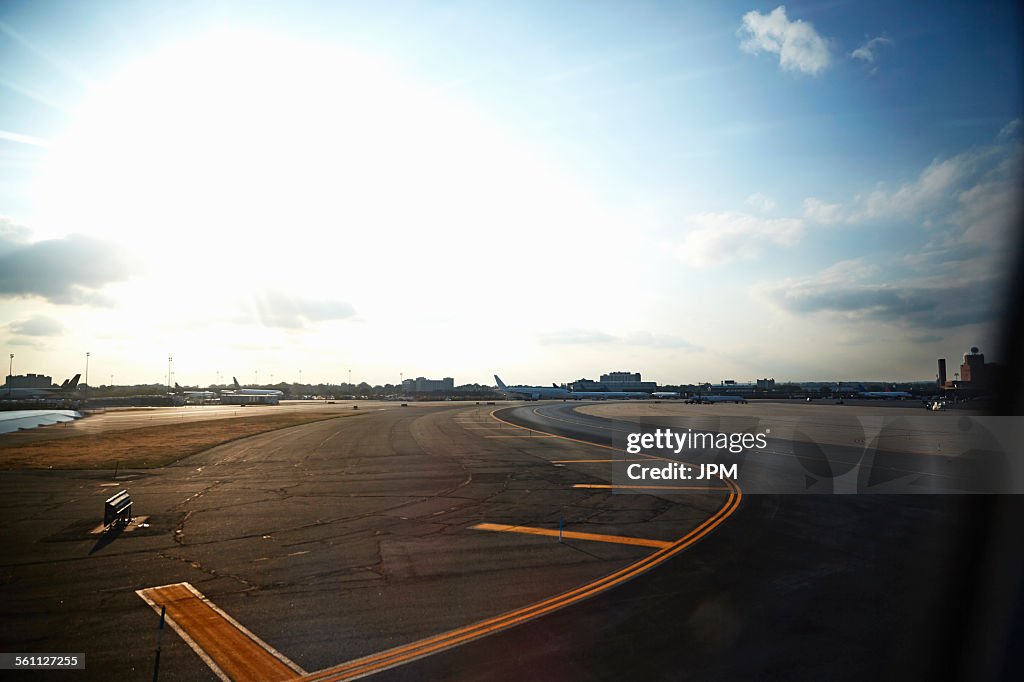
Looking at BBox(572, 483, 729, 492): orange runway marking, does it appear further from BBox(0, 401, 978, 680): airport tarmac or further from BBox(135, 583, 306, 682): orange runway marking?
BBox(135, 583, 306, 682): orange runway marking

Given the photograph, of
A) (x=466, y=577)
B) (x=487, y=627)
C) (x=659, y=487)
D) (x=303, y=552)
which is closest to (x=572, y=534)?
(x=466, y=577)

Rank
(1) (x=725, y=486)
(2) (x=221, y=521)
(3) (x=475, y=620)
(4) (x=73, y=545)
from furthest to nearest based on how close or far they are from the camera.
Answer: (1) (x=725, y=486) → (2) (x=221, y=521) → (4) (x=73, y=545) → (3) (x=475, y=620)

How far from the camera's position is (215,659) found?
27.0ft

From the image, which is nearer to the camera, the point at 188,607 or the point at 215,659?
the point at 215,659

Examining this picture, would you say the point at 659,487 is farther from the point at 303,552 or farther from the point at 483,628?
the point at 483,628

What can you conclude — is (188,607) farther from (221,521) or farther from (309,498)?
(309,498)

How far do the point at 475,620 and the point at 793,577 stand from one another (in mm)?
7165

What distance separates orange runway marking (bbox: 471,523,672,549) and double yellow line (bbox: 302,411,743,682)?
0.61 metres

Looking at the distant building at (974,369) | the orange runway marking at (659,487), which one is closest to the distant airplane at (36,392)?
the orange runway marking at (659,487)

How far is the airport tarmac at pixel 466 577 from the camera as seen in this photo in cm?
837

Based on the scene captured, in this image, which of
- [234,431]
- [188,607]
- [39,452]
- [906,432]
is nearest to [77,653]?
[188,607]

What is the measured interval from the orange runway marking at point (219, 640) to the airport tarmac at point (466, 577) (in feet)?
0.18

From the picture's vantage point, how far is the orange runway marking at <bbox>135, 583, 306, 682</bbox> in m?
7.85

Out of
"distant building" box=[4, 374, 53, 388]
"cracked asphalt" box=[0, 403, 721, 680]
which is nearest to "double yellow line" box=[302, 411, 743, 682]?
"cracked asphalt" box=[0, 403, 721, 680]
